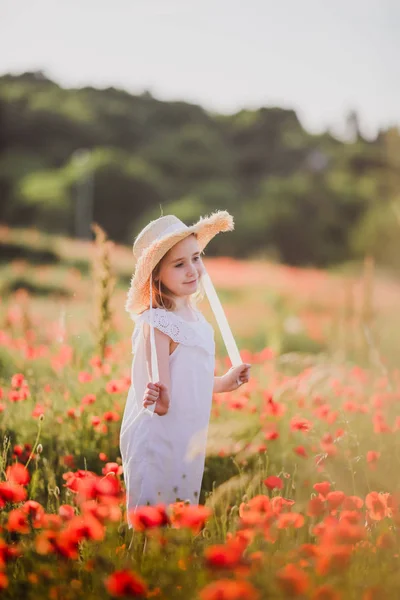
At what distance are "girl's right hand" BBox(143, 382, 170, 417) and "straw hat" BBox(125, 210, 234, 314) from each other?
339 mm

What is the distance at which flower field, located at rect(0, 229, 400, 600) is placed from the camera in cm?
141

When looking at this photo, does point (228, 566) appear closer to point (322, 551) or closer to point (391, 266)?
point (322, 551)

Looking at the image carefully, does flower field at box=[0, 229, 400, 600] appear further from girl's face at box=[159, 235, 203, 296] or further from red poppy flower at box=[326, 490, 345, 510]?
girl's face at box=[159, 235, 203, 296]

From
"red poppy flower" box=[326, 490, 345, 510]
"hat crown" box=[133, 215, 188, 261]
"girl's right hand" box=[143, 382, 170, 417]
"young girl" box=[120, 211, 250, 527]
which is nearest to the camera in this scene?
"red poppy flower" box=[326, 490, 345, 510]

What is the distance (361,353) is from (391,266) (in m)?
17.9

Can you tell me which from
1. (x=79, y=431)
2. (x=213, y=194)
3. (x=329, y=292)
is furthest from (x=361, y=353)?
(x=213, y=194)

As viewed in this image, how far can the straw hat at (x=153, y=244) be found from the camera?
2.11 m

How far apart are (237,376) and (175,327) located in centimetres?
27

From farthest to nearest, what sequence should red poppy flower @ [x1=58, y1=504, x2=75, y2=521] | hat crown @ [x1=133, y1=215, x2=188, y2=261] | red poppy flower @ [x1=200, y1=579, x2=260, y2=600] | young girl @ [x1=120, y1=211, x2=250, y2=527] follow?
hat crown @ [x1=133, y1=215, x2=188, y2=261]
young girl @ [x1=120, y1=211, x2=250, y2=527]
red poppy flower @ [x1=58, y1=504, x2=75, y2=521]
red poppy flower @ [x1=200, y1=579, x2=260, y2=600]

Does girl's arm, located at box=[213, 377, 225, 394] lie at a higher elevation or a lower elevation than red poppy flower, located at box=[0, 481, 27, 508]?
higher

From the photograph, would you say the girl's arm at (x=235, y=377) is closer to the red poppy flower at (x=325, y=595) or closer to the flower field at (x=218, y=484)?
the flower field at (x=218, y=484)

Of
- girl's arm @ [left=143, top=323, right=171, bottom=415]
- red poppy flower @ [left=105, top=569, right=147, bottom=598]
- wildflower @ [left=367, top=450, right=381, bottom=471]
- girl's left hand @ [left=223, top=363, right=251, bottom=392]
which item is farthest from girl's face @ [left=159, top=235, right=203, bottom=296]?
red poppy flower @ [left=105, top=569, right=147, bottom=598]

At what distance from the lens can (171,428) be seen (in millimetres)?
2092

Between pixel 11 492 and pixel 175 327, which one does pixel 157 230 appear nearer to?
pixel 175 327
